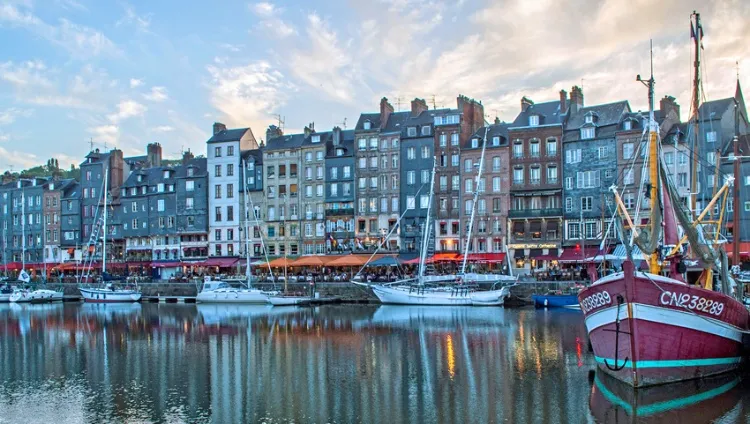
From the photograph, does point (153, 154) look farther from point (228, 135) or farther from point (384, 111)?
point (384, 111)

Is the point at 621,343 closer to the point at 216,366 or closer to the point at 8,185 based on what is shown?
the point at 216,366

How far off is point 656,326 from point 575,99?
174 ft

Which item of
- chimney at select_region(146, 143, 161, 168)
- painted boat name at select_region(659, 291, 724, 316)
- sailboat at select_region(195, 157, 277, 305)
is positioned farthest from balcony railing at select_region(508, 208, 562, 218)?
chimney at select_region(146, 143, 161, 168)

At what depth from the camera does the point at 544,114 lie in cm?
7275

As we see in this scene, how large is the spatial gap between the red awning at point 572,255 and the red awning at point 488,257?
594 cm

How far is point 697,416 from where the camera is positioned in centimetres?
2050

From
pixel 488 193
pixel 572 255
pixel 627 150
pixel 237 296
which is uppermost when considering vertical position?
pixel 627 150

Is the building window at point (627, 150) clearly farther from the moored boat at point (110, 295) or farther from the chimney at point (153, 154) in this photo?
the chimney at point (153, 154)

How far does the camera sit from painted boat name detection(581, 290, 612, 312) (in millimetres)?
23703

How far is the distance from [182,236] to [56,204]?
22.7 metres

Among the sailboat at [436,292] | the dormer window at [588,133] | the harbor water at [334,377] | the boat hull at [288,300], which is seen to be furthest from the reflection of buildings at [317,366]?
the dormer window at [588,133]

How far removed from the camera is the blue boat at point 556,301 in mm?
55844

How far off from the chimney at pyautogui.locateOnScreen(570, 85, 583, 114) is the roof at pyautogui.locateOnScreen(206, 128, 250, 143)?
36857 millimetres

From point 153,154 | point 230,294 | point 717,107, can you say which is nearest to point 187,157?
point 153,154
